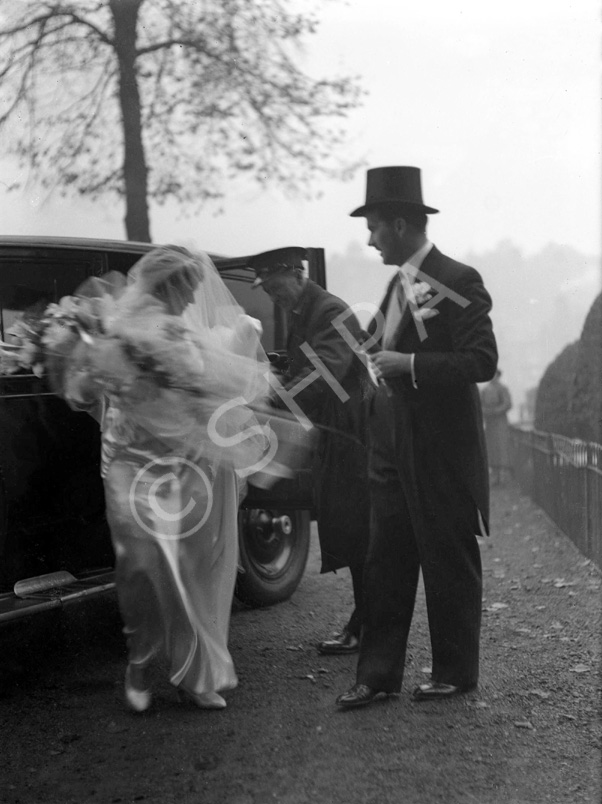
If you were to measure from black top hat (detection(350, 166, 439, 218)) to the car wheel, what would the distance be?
7.75ft

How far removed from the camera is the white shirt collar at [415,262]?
4.37 meters

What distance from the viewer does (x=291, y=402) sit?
16.4ft

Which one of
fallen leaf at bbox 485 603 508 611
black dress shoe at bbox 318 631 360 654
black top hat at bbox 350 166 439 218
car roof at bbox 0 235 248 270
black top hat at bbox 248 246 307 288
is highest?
black top hat at bbox 350 166 439 218

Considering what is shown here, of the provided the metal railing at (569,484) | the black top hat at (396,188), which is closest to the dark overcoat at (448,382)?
the black top hat at (396,188)

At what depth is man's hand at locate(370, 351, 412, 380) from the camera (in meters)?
4.29

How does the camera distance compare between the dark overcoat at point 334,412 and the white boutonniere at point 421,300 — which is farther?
the dark overcoat at point 334,412

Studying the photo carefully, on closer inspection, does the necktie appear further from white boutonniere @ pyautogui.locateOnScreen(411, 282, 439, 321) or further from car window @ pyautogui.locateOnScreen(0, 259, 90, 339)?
car window @ pyautogui.locateOnScreen(0, 259, 90, 339)

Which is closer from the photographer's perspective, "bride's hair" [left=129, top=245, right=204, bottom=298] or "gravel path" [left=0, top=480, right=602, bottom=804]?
"gravel path" [left=0, top=480, right=602, bottom=804]

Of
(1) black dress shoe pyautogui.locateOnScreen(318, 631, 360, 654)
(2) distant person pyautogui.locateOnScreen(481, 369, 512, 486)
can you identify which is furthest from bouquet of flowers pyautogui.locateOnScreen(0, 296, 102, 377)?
(2) distant person pyautogui.locateOnScreen(481, 369, 512, 486)

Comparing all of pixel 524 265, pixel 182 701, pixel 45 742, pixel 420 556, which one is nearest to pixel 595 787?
pixel 420 556

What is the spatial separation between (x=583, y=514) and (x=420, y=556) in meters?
3.46

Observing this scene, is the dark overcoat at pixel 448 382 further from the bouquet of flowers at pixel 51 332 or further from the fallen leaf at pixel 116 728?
the fallen leaf at pixel 116 728

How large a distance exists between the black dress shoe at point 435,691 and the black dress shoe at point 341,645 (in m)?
0.91

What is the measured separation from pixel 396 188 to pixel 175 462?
1637 millimetres
